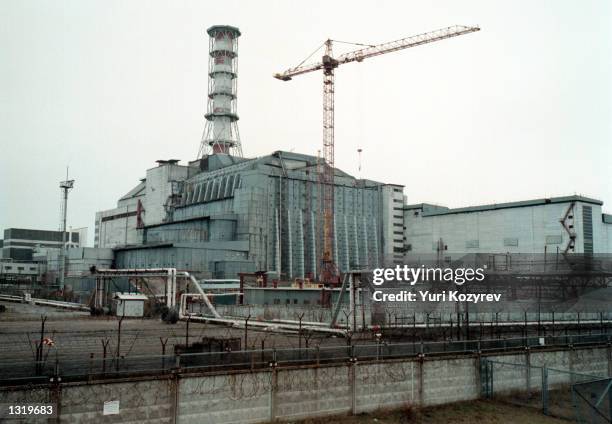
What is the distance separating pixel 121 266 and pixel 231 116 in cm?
4439

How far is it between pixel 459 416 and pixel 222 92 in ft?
365

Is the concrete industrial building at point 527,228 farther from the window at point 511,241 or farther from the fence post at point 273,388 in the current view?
the fence post at point 273,388

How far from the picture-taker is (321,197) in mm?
107250

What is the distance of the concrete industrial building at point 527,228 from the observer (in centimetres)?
8662

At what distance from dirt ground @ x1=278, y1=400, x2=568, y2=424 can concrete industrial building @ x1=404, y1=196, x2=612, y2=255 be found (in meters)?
59.0

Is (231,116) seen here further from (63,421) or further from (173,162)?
(63,421)

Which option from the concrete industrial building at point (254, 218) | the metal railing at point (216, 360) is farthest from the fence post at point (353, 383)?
the concrete industrial building at point (254, 218)

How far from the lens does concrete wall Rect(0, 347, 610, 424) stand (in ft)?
59.5

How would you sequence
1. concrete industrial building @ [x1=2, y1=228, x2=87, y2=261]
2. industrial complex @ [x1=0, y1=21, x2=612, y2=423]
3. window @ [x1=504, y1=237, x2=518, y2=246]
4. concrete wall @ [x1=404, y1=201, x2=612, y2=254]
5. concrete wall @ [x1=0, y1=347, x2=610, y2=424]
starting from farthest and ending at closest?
concrete industrial building @ [x1=2, y1=228, x2=87, y2=261]
window @ [x1=504, y1=237, x2=518, y2=246]
concrete wall @ [x1=404, y1=201, x2=612, y2=254]
industrial complex @ [x1=0, y1=21, x2=612, y2=423]
concrete wall @ [x1=0, y1=347, x2=610, y2=424]

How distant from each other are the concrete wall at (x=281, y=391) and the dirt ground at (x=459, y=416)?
0.37 m

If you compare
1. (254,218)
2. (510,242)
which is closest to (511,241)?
(510,242)

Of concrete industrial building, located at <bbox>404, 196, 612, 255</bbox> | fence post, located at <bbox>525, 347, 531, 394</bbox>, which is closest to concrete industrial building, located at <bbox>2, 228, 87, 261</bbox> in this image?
concrete industrial building, located at <bbox>404, 196, 612, 255</bbox>

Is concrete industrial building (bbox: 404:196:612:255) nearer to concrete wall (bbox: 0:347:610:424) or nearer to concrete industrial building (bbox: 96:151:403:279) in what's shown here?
concrete industrial building (bbox: 96:151:403:279)

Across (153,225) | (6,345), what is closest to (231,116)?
(153,225)
